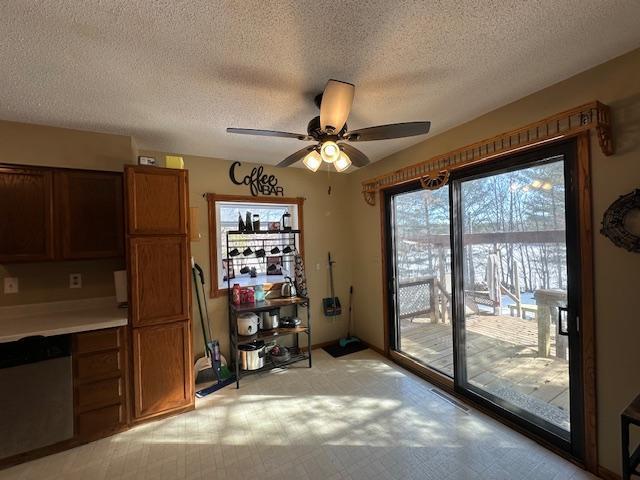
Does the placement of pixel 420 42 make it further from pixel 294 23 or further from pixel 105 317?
pixel 105 317

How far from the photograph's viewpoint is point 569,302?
1.87 meters

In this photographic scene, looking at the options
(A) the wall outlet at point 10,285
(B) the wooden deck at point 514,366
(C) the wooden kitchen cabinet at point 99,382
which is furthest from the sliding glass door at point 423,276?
(A) the wall outlet at point 10,285

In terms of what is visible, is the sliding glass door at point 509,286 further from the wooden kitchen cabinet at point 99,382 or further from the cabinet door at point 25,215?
the cabinet door at point 25,215

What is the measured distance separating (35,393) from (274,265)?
233 centimetres

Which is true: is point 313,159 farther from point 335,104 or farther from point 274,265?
point 274,265

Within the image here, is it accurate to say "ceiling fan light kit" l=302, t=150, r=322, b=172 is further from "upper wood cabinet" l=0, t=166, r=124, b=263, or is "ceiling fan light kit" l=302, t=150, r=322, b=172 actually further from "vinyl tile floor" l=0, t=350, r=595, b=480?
"vinyl tile floor" l=0, t=350, r=595, b=480

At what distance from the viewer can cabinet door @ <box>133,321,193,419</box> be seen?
2.29 m

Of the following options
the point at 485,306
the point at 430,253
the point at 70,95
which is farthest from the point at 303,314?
the point at 70,95

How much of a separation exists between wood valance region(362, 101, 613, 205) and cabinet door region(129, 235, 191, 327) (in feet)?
7.71

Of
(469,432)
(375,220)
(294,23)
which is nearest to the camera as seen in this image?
(294,23)

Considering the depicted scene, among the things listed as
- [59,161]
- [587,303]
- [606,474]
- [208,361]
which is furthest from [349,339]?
[59,161]

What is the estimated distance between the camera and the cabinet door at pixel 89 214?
230 cm

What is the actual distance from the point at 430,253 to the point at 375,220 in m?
0.88

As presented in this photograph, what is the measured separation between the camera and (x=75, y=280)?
2.49 metres
